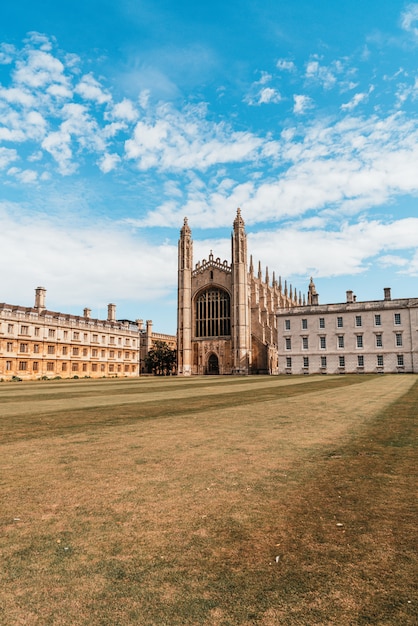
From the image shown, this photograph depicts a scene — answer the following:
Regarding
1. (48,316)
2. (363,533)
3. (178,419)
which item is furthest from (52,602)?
(48,316)

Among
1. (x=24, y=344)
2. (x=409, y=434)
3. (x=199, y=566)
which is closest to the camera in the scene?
(x=199, y=566)

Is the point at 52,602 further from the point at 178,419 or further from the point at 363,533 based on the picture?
the point at 178,419

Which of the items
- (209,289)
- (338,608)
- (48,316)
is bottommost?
(338,608)

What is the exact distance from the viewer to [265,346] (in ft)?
221

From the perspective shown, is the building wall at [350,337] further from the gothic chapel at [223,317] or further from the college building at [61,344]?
the college building at [61,344]

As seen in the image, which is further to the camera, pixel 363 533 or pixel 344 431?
pixel 344 431

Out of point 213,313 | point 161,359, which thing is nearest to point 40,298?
point 161,359

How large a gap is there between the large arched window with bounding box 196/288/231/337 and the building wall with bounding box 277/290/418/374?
10751 millimetres

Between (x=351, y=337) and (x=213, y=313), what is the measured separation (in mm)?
23513

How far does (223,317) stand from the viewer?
70.7 meters

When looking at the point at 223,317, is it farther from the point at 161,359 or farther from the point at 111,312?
the point at 111,312

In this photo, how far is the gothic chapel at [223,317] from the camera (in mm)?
67562

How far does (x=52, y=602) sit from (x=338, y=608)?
6.91 ft

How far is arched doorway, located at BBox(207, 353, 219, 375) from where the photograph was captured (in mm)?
69875
